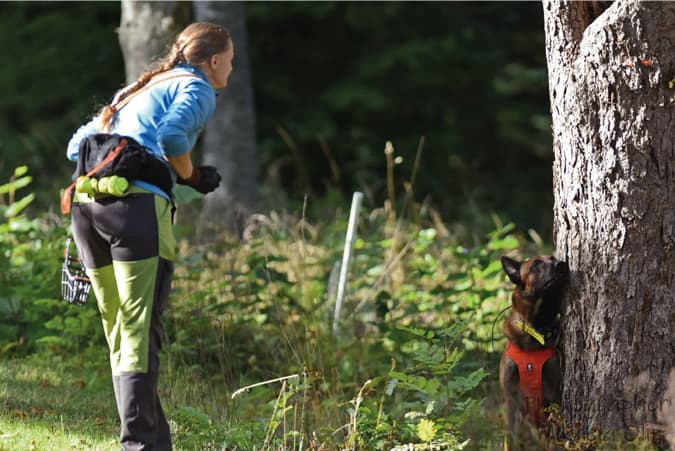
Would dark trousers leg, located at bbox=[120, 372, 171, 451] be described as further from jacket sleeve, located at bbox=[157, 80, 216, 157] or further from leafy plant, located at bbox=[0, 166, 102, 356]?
leafy plant, located at bbox=[0, 166, 102, 356]

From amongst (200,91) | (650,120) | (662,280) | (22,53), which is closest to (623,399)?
(662,280)

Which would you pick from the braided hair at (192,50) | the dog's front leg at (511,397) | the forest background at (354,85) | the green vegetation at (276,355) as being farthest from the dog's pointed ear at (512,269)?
the forest background at (354,85)

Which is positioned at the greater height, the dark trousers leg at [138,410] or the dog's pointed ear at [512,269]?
the dog's pointed ear at [512,269]

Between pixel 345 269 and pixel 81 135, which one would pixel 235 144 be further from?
pixel 81 135

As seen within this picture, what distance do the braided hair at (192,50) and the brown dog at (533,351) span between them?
1.90m

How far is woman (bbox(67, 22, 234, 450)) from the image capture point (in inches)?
168

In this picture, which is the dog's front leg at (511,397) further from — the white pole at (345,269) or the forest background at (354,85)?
the forest background at (354,85)

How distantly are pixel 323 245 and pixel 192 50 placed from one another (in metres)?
4.30

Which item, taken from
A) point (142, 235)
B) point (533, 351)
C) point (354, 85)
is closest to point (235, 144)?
point (354, 85)

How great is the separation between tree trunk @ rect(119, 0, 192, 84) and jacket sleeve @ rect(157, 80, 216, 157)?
4.74 m

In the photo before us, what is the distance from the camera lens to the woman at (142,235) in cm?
428

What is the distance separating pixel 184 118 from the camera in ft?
14.1

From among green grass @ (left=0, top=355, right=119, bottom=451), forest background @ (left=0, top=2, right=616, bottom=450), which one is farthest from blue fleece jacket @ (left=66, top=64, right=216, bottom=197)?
green grass @ (left=0, top=355, right=119, bottom=451)

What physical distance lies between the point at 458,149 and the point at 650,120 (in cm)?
1200
